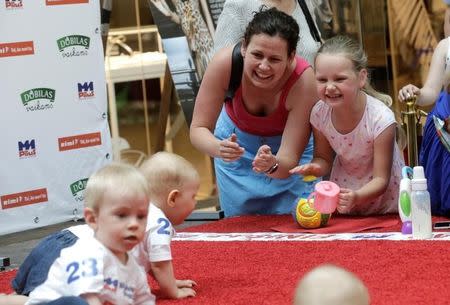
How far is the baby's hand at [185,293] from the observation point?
3.67 meters

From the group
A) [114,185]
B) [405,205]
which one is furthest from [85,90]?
[114,185]

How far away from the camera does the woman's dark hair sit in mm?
4789

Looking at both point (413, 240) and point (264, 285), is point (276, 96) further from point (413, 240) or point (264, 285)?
point (264, 285)

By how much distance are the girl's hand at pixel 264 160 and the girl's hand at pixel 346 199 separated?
1.04 ft

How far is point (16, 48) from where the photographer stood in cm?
595

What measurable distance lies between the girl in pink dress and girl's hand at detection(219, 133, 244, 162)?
0.34 m

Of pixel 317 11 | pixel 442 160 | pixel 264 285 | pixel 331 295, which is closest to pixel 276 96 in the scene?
pixel 442 160

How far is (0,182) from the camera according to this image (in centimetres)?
590

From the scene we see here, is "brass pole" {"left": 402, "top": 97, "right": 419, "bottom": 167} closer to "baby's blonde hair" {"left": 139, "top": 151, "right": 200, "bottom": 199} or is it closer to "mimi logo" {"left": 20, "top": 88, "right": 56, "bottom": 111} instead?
"baby's blonde hair" {"left": 139, "top": 151, "right": 200, "bottom": 199}

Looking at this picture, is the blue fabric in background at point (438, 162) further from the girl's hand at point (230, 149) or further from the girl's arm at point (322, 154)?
the girl's hand at point (230, 149)

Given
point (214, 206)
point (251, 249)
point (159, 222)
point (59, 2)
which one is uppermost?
point (59, 2)

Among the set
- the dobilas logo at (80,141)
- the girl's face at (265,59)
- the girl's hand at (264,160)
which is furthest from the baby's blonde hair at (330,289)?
the dobilas logo at (80,141)

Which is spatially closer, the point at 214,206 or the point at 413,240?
the point at 413,240

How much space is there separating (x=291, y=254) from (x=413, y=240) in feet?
1.58
